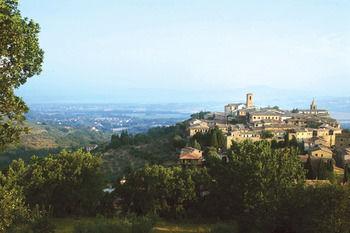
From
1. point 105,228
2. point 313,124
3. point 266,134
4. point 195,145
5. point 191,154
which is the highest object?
point 313,124

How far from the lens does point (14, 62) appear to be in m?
10.1

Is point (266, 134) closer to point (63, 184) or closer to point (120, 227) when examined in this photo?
point (63, 184)

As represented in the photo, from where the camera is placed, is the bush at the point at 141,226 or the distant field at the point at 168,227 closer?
the bush at the point at 141,226

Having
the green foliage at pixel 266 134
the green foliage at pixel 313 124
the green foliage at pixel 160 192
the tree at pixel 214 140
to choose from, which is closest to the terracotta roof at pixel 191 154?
the tree at pixel 214 140

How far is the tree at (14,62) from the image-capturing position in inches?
380

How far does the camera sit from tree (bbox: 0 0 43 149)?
9648mm

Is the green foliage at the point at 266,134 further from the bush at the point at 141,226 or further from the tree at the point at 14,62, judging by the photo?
the tree at the point at 14,62

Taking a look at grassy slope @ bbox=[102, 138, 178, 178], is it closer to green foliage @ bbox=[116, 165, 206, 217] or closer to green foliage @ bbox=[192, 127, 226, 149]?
green foliage @ bbox=[192, 127, 226, 149]

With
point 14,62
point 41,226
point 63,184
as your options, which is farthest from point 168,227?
point 14,62

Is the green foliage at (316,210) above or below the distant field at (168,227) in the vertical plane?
above

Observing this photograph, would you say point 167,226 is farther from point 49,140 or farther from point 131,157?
point 49,140

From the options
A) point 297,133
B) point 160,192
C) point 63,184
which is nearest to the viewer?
point 160,192

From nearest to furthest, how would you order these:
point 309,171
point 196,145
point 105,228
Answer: point 105,228 < point 309,171 < point 196,145

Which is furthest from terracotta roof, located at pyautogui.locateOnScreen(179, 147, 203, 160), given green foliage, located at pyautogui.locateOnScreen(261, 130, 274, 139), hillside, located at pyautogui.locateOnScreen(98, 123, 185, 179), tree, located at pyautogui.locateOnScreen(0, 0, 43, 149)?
tree, located at pyautogui.locateOnScreen(0, 0, 43, 149)
